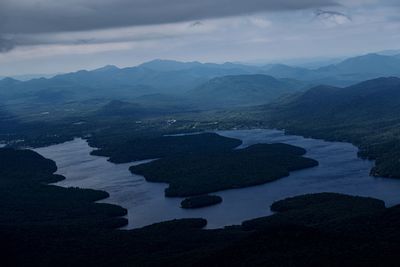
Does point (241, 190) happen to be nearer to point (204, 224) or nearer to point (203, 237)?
point (204, 224)

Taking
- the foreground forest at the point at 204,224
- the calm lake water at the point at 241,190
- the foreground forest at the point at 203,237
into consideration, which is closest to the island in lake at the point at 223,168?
the foreground forest at the point at 204,224

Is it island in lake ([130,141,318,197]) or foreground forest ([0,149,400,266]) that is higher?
island in lake ([130,141,318,197])

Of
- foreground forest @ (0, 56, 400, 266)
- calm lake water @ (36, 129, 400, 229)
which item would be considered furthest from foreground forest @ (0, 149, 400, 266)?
calm lake water @ (36, 129, 400, 229)

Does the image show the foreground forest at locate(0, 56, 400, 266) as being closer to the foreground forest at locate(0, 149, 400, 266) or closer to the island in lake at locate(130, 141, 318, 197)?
the foreground forest at locate(0, 149, 400, 266)

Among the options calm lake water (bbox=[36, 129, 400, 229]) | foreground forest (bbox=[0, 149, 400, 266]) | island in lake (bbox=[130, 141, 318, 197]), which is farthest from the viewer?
island in lake (bbox=[130, 141, 318, 197])

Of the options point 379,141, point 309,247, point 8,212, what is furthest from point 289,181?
point 309,247

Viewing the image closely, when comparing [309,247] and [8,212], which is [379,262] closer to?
[309,247]

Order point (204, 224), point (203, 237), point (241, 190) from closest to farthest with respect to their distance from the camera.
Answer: point (203, 237)
point (204, 224)
point (241, 190)

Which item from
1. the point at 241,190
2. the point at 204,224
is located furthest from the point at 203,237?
the point at 241,190
